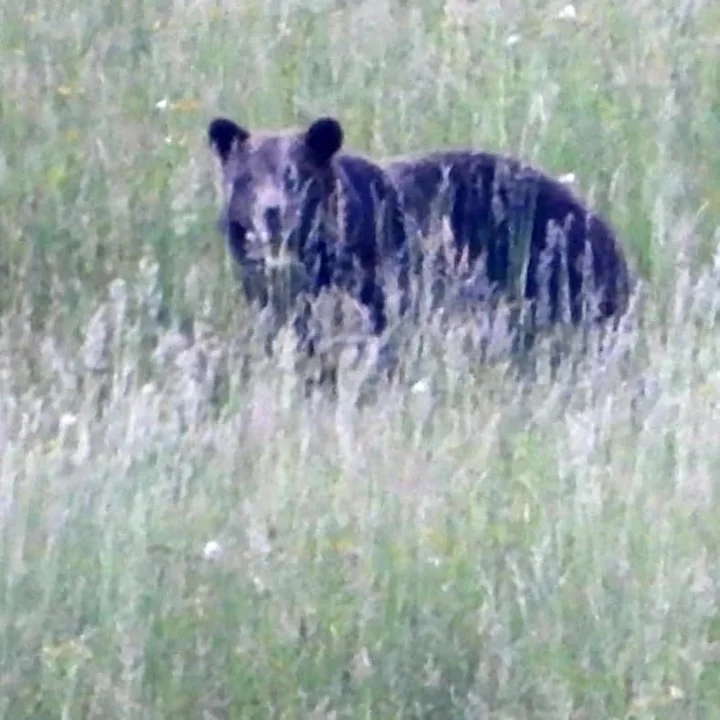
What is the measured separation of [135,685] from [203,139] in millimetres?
4450

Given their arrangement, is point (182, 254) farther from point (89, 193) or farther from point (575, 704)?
point (575, 704)

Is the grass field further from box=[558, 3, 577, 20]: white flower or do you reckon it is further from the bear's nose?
box=[558, 3, 577, 20]: white flower

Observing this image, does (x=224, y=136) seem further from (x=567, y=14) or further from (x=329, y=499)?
(x=329, y=499)

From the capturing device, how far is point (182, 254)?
7.39 meters

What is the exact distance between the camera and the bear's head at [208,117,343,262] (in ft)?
22.4

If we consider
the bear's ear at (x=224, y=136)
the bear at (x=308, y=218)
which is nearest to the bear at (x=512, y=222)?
the bear at (x=308, y=218)

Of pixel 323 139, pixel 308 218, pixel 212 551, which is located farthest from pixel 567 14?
pixel 212 551

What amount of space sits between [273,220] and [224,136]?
0.53 metres

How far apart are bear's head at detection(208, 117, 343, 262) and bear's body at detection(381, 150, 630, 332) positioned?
14.7 inches

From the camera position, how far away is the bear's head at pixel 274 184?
6812 mm

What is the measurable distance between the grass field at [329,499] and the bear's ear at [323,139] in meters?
0.52

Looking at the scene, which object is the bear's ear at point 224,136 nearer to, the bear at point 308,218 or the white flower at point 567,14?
the bear at point 308,218

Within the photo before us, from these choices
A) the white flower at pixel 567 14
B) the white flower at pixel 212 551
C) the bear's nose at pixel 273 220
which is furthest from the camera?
the white flower at pixel 567 14

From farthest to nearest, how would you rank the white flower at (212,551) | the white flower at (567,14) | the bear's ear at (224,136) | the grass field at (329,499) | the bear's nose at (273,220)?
the white flower at (567,14) → the bear's ear at (224,136) → the bear's nose at (273,220) → the white flower at (212,551) → the grass field at (329,499)
